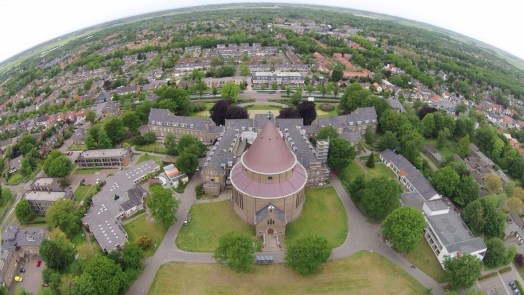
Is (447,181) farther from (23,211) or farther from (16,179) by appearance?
(16,179)

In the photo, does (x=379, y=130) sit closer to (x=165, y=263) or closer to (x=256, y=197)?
(x=256, y=197)

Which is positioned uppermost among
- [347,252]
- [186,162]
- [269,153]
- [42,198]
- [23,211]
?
[269,153]

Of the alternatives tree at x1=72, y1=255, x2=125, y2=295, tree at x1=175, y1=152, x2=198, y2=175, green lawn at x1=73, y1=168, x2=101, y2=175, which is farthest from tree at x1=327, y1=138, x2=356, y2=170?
green lawn at x1=73, y1=168, x2=101, y2=175

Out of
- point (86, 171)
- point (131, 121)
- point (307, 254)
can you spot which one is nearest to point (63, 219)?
point (86, 171)

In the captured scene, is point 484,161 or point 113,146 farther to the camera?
point 113,146

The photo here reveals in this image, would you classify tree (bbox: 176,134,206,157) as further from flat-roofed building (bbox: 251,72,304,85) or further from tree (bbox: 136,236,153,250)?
flat-roofed building (bbox: 251,72,304,85)

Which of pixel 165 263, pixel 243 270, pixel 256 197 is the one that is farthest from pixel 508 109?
pixel 165 263

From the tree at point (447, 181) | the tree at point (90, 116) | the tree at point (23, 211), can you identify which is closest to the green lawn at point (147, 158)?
the tree at point (23, 211)
